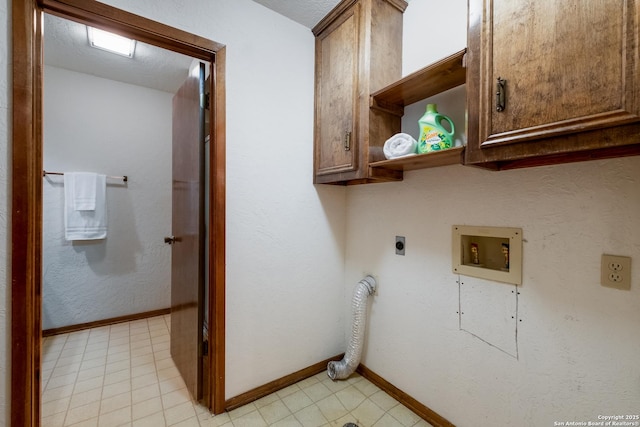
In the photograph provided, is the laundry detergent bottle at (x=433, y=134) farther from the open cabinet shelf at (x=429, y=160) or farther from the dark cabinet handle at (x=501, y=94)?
the dark cabinet handle at (x=501, y=94)

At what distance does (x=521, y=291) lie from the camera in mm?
1128

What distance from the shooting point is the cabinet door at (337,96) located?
1.49 m

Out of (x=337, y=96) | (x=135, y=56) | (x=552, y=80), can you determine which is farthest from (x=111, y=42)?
(x=552, y=80)

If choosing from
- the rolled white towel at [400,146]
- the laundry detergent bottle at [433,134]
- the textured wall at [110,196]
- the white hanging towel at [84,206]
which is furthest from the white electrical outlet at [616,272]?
the white hanging towel at [84,206]

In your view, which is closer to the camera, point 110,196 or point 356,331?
point 356,331

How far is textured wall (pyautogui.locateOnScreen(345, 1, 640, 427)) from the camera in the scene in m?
0.92

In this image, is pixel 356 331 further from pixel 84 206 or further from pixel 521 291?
pixel 84 206

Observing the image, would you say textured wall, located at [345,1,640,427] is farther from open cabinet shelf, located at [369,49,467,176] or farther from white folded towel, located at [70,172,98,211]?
white folded towel, located at [70,172,98,211]

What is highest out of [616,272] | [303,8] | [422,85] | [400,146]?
[303,8]

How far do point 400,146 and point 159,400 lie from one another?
79.5 inches

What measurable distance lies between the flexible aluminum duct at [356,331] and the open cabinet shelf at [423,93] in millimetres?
795

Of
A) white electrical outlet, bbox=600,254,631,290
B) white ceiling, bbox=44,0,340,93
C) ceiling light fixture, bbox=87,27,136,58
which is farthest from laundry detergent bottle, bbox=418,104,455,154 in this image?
ceiling light fixture, bbox=87,27,136,58

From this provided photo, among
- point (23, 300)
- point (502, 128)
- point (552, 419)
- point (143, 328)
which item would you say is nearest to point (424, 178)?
point (502, 128)

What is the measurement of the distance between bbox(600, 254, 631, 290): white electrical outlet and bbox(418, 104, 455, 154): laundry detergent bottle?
0.69m
